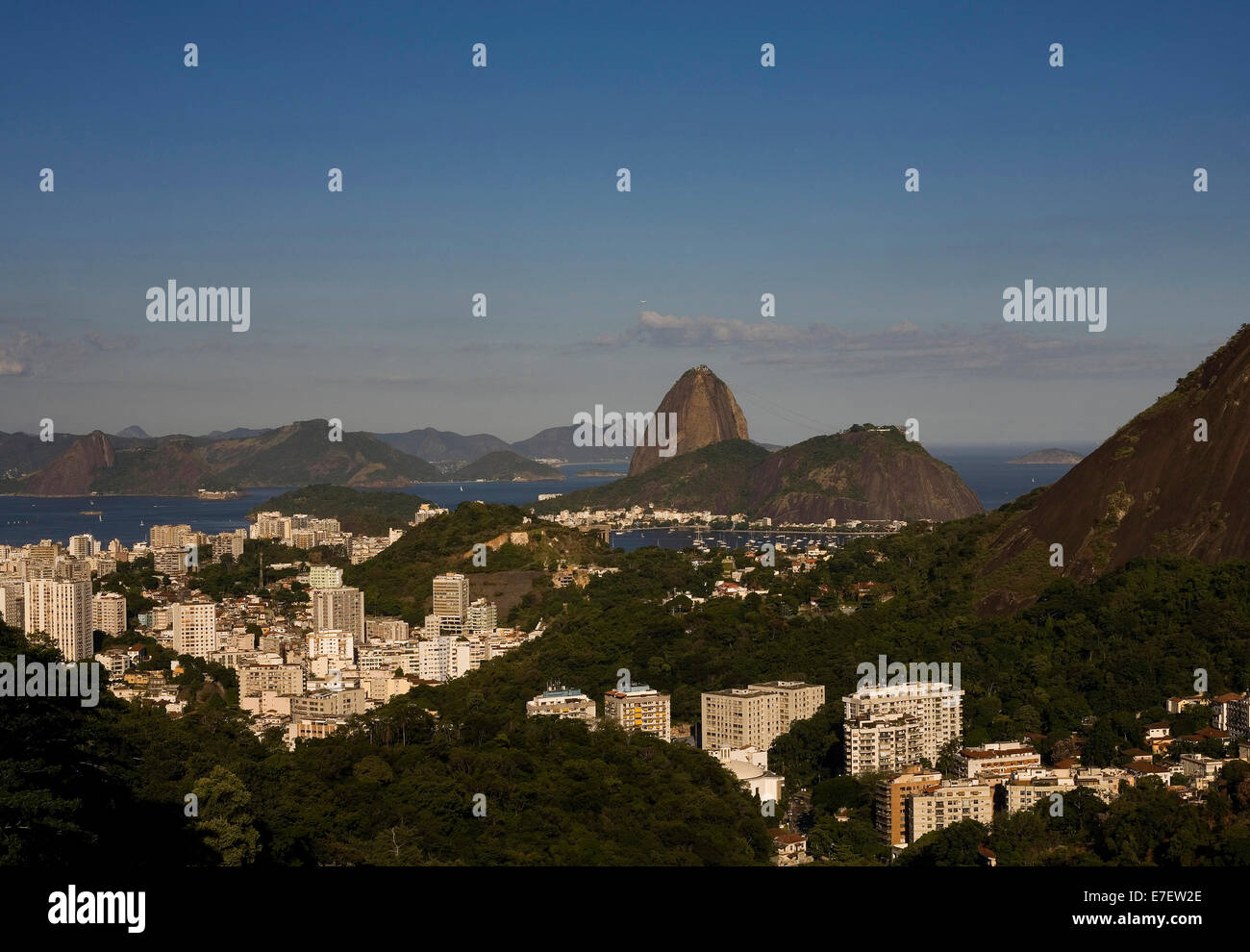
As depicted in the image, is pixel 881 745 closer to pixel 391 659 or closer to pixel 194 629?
pixel 391 659

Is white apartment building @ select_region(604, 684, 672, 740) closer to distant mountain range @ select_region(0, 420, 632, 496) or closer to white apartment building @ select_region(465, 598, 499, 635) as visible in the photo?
white apartment building @ select_region(465, 598, 499, 635)

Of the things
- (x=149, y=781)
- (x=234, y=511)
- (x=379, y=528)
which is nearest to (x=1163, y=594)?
(x=149, y=781)

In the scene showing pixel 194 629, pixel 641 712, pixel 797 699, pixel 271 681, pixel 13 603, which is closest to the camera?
pixel 797 699

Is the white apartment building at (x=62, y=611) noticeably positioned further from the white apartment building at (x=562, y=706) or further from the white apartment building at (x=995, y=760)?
the white apartment building at (x=995, y=760)

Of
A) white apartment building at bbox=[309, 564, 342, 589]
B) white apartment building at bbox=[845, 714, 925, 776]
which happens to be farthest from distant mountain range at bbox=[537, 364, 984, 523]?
white apartment building at bbox=[845, 714, 925, 776]

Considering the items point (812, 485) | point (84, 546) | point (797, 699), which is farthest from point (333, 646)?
point (812, 485)
